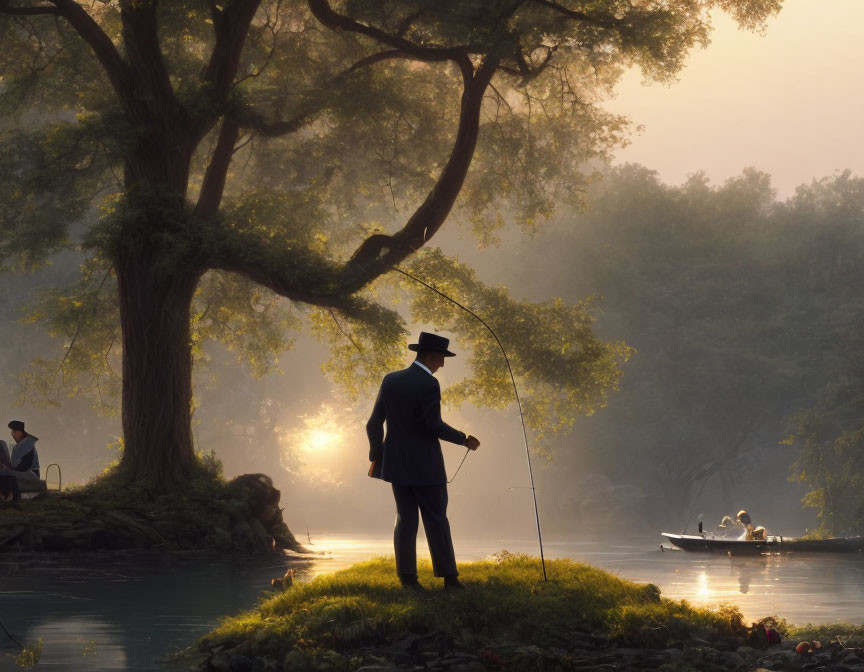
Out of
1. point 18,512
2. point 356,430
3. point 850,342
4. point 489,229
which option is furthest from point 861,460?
point 356,430

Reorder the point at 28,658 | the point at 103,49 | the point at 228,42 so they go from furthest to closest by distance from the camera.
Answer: the point at 228,42, the point at 103,49, the point at 28,658

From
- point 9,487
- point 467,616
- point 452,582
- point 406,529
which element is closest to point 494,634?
point 467,616

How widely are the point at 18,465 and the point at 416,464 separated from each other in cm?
1172

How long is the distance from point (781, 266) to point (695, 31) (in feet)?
122

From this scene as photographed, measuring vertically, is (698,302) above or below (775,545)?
above

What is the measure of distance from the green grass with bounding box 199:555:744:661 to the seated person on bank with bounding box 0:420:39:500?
988 cm

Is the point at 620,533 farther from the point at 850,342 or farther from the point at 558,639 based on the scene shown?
the point at 558,639

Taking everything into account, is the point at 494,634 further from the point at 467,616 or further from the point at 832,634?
the point at 832,634

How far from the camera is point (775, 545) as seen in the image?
30078mm

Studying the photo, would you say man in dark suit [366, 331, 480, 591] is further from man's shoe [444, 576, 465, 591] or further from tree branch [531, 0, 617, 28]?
tree branch [531, 0, 617, 28]

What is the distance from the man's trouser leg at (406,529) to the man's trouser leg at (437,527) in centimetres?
9

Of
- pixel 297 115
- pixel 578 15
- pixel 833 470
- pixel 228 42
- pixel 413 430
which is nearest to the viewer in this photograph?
pixel 413 430

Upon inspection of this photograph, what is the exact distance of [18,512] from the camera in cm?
1884

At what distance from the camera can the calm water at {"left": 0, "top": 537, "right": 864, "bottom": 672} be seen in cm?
966
